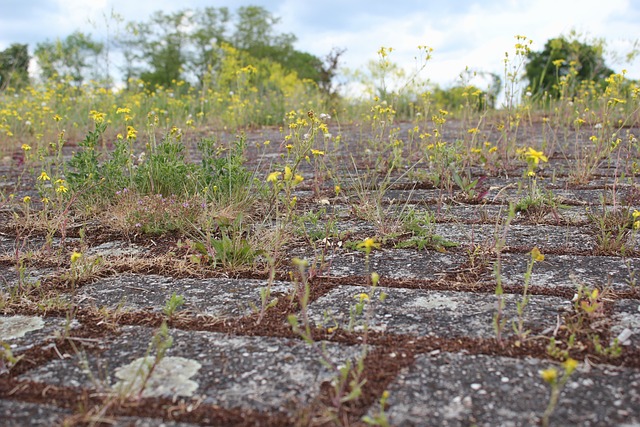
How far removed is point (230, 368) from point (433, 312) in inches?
21.9

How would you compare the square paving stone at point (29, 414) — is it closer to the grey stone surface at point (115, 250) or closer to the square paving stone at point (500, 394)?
the square paving stone at point (500, 394)

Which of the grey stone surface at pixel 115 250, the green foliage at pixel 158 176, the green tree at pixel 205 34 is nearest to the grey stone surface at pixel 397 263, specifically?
Result: the grey stone surface at pixel 115 250

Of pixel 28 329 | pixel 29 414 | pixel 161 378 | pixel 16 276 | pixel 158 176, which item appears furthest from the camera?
pixel 158 176

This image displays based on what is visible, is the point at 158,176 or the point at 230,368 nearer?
the point at 230,368

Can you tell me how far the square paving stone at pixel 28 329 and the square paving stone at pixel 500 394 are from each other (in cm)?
79

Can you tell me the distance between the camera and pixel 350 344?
1354 mm

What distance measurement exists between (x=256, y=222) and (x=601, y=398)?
5.77 feet

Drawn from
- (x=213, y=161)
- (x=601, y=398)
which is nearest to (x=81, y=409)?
(x=601, y=398)

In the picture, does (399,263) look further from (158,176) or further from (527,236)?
(158,176)

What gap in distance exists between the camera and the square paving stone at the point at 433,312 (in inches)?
56.4

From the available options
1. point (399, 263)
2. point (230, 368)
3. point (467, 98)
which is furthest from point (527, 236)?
point (467, 98)

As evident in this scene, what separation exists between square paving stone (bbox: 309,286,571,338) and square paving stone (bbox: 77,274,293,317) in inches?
8.0

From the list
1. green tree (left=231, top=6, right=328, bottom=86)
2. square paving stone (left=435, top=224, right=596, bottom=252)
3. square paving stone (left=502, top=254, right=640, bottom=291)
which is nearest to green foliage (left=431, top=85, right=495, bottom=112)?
square paving stone (left=435, top=224, right=596, bottom=252)

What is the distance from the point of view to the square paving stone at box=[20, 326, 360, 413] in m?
1.14
